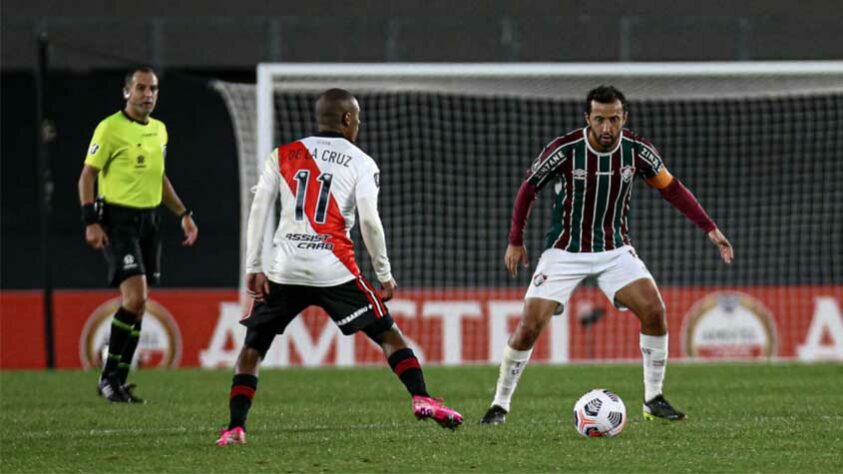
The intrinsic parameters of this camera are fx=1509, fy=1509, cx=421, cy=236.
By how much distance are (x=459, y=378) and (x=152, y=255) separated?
10.8ft

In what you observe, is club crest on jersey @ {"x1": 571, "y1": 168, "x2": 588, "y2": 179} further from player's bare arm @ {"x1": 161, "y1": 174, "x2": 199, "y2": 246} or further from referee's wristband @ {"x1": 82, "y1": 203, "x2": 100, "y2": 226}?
referee's wristband @ {"x1": 82, "y1": 203, "x2": 100, "y2": 226}

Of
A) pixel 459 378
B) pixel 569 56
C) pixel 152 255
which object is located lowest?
pixel 459 378

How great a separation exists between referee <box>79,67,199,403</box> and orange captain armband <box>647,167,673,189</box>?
3315mm

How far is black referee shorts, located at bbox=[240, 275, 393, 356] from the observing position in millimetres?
6906

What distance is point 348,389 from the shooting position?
11.0m

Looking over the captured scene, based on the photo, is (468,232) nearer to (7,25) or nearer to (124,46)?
(124,46)

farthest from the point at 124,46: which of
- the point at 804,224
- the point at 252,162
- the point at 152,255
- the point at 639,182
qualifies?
the point at 152,255

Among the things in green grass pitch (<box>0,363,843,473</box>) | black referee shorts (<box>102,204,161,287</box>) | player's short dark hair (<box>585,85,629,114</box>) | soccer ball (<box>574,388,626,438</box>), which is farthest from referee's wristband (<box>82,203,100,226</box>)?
soccer ball (<box>574,388,626,438</box>)

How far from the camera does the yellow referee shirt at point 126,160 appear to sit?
9539 mm

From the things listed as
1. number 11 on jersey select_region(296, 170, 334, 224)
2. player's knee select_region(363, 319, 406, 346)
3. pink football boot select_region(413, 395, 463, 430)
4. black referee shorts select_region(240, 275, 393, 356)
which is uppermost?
number 11 on jersey select_region(296, 170, 334, 224)

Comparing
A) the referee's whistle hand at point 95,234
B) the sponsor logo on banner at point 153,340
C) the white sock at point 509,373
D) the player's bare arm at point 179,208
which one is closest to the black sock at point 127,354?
the referee's whistle hand at point 95,234

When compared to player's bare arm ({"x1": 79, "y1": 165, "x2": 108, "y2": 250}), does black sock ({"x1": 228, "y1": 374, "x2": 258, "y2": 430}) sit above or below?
below

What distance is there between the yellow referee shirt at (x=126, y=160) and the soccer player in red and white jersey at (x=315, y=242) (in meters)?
2.90

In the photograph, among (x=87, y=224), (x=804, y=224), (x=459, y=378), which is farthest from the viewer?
(x=804, y=224)
